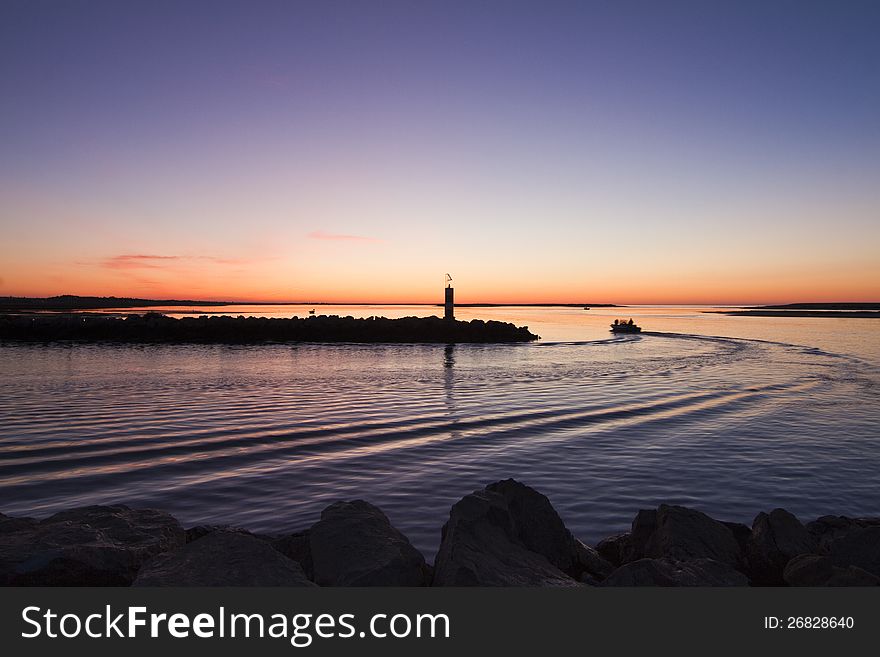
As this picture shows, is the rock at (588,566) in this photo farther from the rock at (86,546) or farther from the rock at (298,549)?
the rock at (86,546)

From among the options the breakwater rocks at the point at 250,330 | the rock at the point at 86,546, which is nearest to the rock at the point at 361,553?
the rock at the point at 86,546

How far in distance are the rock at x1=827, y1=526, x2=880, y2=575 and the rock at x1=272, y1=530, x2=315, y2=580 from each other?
17.4 feet

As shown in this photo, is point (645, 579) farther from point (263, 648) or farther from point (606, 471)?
point (606, 471)

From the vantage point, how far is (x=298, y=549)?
18.9 feet

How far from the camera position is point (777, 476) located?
33.8 feet

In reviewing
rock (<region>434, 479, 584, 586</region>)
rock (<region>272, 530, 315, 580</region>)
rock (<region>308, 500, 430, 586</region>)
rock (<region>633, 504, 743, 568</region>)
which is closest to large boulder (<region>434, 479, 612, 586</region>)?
rock (<region>434, 479, 584, 586</region>)

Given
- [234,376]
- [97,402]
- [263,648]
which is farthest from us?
[234,376]

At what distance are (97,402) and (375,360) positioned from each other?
16689mm

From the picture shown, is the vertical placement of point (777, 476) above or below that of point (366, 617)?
below

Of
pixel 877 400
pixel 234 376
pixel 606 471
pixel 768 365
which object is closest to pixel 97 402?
pixel 234 376

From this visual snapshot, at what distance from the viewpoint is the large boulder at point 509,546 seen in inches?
194

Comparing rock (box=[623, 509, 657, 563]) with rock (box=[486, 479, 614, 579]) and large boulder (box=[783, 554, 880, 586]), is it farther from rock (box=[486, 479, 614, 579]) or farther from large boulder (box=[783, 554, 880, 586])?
large boulder (box=[783, 554, 880, 586])

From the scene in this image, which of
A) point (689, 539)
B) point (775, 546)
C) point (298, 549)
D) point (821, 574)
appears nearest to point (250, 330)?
point (298, 549)

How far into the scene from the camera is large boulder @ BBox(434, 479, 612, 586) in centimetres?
494
